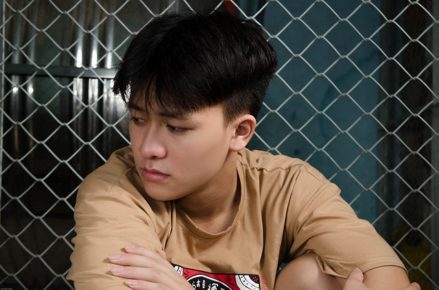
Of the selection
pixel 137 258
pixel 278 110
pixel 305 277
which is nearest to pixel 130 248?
pixel 137 258

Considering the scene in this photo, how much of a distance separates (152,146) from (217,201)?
25cm

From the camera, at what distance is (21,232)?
1528 millimetres

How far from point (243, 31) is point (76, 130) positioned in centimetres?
79

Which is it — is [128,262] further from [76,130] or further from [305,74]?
[305,74]

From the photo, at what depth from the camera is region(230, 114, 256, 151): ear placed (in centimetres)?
105

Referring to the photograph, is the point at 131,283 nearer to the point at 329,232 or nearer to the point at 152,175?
the point at 152,175

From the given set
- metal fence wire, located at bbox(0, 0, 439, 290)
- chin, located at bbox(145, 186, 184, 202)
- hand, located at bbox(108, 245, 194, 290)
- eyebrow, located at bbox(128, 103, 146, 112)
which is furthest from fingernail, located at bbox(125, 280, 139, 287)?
metal fence wire, located at bbox(0, 0, 439, 290)

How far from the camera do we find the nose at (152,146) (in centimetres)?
93

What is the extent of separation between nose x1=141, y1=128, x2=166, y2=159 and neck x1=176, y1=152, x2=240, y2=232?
178 mm

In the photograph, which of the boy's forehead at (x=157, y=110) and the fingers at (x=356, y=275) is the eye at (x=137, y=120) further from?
the fingers at (x=356, y=275)

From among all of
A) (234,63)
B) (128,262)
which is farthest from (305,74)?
(128,262)

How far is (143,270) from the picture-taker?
2.87ft

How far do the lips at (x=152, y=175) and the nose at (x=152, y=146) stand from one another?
28 mm

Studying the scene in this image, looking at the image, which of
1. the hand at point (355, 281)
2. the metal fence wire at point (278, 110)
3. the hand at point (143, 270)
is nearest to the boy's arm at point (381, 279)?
the hand at point (355, 281)
